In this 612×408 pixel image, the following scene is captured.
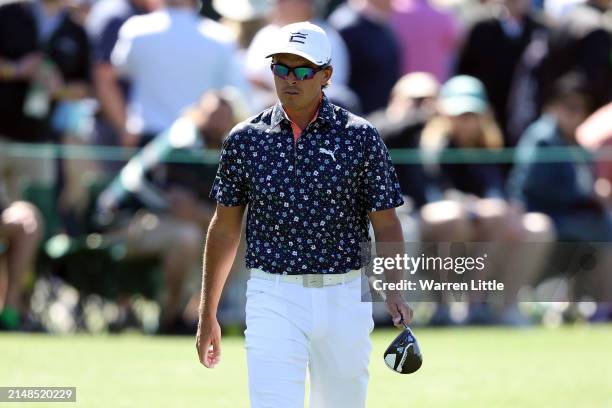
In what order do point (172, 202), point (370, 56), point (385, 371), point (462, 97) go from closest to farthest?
point (385, 371) < point (172, 202) < point (462, 97) < point (370, 56)

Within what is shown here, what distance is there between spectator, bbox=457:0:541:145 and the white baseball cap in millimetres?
8632

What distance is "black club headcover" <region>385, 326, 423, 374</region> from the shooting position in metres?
5.82

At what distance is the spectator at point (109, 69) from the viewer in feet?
43.0

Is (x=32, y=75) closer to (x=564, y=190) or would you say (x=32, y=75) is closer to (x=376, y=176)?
(x=564, y=190)

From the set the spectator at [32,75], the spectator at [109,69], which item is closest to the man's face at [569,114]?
the spectator at [109,69]

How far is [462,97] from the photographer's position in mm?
12922

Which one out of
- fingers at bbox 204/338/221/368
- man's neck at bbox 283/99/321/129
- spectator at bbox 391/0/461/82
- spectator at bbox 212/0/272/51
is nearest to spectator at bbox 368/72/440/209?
spectator at bbox 391/0/461/82

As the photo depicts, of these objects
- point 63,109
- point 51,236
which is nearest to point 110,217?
point 51,236

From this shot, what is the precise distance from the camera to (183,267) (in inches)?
474

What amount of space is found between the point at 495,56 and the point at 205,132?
3.58m

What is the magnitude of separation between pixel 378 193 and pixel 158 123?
698 cm

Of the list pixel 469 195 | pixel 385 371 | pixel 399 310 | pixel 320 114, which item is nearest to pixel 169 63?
pixel 469 195

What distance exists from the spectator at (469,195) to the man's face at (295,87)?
21.8 ft

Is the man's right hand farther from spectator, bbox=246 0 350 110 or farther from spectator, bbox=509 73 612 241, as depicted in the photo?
spectator, bbox=509 73 612 241
